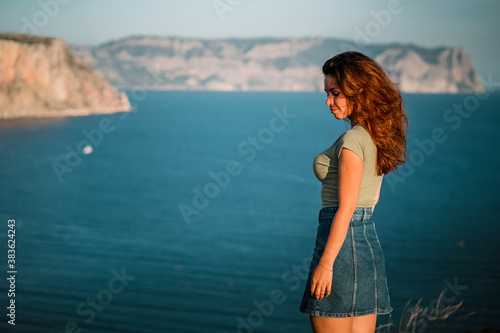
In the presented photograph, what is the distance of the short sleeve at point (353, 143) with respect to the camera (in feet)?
7.68

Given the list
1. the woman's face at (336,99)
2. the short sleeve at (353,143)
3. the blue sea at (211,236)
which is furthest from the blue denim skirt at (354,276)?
the blue sea at (211,236)

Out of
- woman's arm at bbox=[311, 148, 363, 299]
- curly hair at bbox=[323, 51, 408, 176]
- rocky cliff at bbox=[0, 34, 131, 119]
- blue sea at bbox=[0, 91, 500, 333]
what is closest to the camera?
woman's arm at bbox=[311, 148, 363, 299]

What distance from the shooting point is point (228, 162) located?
192ft

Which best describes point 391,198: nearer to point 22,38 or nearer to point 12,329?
point 12,329

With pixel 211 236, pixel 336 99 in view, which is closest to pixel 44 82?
pixel 211 236

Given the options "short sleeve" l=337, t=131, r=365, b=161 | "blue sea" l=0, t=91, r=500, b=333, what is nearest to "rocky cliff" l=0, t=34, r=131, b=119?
"blue sea" l=0, t=91, r=500, b=333

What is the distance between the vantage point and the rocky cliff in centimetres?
9138

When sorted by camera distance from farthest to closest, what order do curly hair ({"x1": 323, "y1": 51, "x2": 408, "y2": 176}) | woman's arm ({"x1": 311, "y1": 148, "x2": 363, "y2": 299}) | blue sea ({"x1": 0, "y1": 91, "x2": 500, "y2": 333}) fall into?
1. blue sea ({"x1": 0, "y1": 91, "x2": 500, "y2": 333})
2. curly hair ({"x1": 323, "y1": 51, "x2": 408, "y2": 176})
3. woman's arm ({"x1": 311, "y1": 148, "x2": 363, "y2": 299})

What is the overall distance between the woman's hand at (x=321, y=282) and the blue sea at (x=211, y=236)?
2.25 m

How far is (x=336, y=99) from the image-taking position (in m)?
2.55

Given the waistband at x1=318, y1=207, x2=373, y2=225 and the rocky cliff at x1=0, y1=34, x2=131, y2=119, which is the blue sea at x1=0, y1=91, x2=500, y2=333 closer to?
the waistband at x1=318, y1=207, x2=373, y2=225

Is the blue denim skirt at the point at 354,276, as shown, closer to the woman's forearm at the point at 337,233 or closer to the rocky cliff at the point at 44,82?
the woman's forearm at the point at 337,233

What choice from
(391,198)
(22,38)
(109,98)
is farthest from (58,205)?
(109,98)

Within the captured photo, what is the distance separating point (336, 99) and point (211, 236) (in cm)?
2715
